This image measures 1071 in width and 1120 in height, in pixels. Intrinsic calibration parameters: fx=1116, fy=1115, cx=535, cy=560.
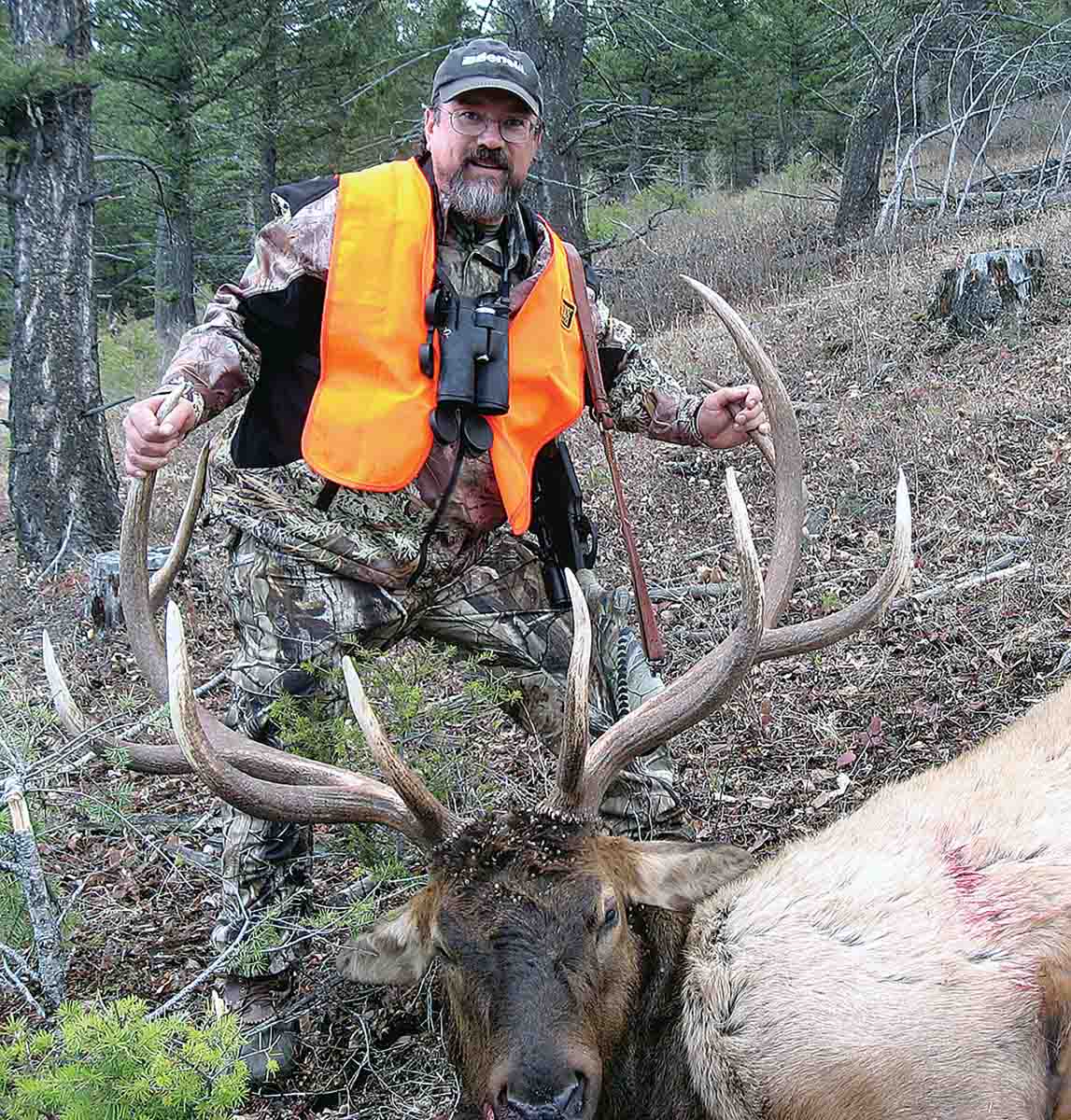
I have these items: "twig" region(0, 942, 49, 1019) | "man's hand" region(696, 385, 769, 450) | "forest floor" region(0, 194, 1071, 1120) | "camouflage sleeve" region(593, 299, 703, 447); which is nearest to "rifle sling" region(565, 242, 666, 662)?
"camouflage sleeve" region(593, 299, 703, 447)

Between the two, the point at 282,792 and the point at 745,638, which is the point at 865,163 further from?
the point at 282,792

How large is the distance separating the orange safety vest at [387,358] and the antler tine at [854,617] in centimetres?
107

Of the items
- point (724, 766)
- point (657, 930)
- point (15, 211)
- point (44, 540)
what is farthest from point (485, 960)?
point (15, 211)

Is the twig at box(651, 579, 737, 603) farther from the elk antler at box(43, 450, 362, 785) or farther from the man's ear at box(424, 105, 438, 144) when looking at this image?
the elk antler at box(43, 450, 362, 785)

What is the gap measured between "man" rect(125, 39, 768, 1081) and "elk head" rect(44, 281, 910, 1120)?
468 mm

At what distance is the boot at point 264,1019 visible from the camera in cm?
405

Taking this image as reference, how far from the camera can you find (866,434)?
838 cm

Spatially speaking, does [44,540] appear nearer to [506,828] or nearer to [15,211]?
[15,211]

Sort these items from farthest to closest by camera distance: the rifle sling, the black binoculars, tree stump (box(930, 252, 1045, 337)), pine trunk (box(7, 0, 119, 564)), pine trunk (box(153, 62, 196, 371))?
pine trunk (box(153, 62, 196, 371)) → tree stump (box(930, 252, 1045, 337)) → pine trunk (box(7, 0, 119, 564)) → the rifle sling → the black binoculars

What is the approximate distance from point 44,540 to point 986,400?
7.57 meters

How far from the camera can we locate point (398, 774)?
3.45 metres

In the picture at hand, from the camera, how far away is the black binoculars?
4199mm

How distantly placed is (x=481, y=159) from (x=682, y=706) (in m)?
2.25

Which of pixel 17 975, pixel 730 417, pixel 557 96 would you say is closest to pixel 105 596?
pixel 17 975
